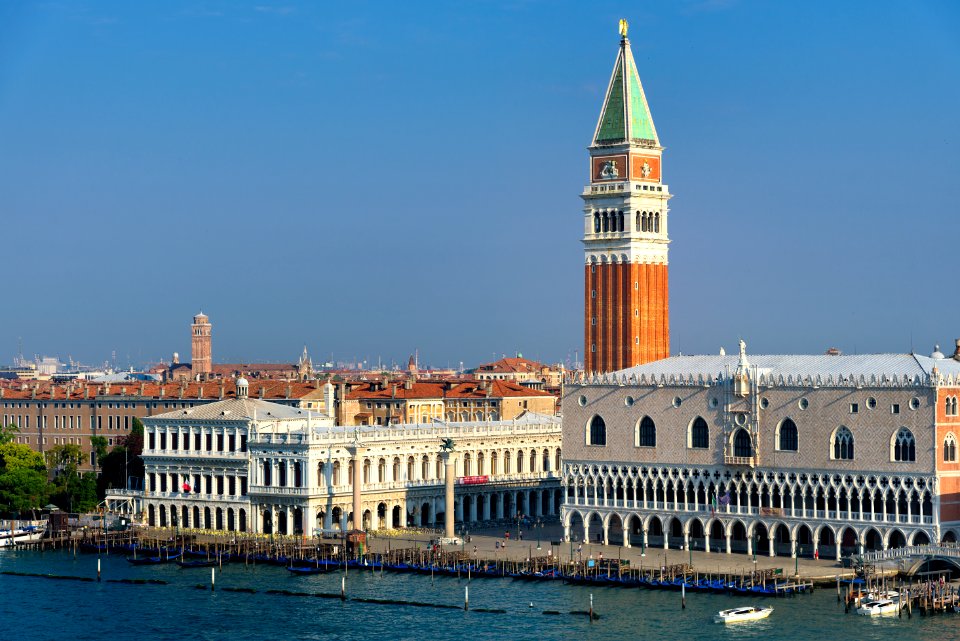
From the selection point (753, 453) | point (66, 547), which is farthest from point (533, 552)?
point (66, 547)

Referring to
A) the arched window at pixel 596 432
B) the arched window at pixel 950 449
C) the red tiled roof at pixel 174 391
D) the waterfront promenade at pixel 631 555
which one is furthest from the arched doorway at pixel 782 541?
the red tiled roof at pixel 174 391

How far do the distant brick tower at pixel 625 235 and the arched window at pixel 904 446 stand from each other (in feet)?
73.7

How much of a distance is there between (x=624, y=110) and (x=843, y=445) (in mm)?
25889

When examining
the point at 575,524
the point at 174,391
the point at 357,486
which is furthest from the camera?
the point at 174,391

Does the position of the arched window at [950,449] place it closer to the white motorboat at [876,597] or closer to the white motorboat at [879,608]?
the white motorboat at [876,597]

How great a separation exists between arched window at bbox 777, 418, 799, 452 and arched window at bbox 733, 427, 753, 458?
53.6 inches

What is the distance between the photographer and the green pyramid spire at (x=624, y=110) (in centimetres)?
9575

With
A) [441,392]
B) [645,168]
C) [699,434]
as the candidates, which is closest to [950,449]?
[699,434]

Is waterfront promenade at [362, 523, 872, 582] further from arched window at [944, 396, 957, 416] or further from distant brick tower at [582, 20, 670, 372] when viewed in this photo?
distant brick tower at [582, 20, 670, 372]

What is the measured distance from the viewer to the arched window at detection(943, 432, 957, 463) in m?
74.0

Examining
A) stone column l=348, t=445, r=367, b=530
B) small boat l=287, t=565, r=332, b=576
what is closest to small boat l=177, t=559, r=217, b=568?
small boat l=287, t=565, r=332, b=576

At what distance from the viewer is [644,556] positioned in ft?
262

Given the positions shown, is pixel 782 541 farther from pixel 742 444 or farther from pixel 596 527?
pixel 596 527

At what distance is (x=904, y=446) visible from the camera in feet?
244
